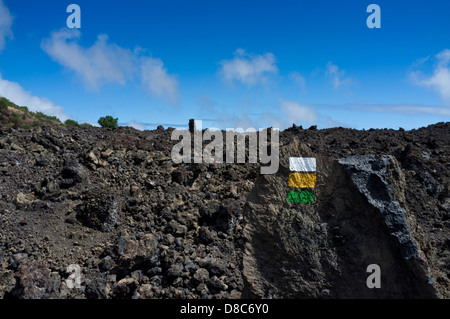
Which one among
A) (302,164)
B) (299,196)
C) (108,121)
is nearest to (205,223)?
(299,196)

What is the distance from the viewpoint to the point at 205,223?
868cm

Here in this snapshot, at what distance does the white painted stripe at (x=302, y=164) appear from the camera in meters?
5.08

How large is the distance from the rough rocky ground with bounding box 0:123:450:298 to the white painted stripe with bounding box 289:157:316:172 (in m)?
0.09

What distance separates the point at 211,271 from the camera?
6.89m

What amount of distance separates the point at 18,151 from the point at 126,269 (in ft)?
21.5

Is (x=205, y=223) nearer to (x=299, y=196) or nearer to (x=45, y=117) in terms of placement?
(x=299, y=196)

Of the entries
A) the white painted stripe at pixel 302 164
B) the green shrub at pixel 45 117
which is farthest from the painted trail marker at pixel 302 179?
the green shrub at pixel 45 117

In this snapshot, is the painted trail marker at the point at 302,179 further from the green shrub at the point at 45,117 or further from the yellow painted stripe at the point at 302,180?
the green shrub at the point at 45,117

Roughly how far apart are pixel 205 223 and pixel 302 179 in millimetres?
4057
